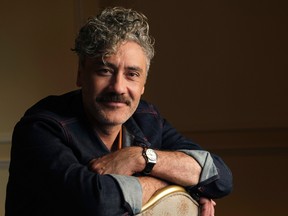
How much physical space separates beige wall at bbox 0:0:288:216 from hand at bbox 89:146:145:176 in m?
1.24

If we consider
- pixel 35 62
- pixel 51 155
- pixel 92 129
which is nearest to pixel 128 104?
pixel 92 129

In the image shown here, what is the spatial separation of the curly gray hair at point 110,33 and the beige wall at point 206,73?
1.11 meters

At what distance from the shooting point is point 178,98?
2.53m

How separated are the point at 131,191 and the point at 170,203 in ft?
0.36

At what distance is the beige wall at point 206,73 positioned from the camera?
2.40 metres

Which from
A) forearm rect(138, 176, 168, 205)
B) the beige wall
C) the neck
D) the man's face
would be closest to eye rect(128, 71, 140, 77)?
the man's face

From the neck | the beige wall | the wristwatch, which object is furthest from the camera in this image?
the beige wall

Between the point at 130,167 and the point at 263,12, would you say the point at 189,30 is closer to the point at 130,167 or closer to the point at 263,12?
the point at 263,12

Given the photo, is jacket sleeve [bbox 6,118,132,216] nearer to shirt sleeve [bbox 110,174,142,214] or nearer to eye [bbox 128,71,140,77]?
shirt sleeve [bbox 110,174,142,214]

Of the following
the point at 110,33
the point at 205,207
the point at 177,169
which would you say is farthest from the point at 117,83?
the point at 205,207

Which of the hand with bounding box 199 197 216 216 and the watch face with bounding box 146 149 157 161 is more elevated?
the watch face with bounding box 146 149 157 161

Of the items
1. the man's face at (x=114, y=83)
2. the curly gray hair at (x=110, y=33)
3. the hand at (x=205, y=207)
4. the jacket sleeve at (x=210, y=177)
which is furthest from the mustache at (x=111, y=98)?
the hand at (x=205, y=207)

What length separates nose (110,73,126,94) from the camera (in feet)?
4.23

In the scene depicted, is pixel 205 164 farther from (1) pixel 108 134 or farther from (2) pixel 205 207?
(1) pixel 108 134
